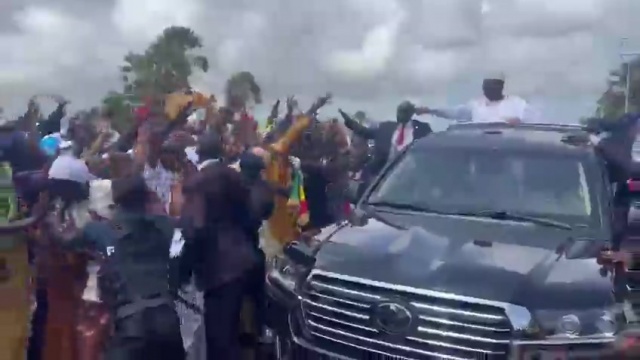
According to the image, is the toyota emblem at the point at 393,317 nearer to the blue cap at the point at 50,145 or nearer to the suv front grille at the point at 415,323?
the suv front grille at the point at 415,323

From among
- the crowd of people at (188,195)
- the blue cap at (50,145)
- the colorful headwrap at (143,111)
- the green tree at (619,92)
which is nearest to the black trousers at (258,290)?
the crowd of people at (188,195)

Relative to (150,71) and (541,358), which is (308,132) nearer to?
(150,71)

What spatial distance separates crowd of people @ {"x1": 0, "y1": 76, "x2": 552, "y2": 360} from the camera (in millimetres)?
5250

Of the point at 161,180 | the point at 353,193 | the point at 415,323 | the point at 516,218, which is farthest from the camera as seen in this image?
the point at 161,180

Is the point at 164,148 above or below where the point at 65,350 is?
above

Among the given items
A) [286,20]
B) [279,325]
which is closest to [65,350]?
[279,325]

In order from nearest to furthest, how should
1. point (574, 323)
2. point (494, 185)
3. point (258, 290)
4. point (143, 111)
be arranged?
point (574, 323) < point (494, 185) < point (258, 290) < point (143, 111)

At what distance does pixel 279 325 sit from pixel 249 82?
1349 mm

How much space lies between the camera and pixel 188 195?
5.55 m

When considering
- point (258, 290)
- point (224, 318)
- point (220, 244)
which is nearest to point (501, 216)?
point (258, 290)

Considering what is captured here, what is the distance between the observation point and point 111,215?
5309 mm

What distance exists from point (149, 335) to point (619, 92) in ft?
9.39

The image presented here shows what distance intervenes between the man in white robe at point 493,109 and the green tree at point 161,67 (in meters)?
1.30

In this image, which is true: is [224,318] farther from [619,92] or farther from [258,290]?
[619,92]
